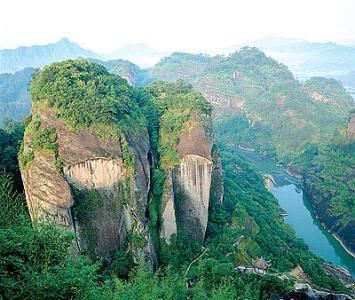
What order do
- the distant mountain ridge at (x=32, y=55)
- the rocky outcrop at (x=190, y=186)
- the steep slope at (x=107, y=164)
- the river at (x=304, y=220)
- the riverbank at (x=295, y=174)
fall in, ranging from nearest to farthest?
the steep slope at (x=107, y=164) → the rocky outcrop at (x=190, y=186) → the river at (x=304, y=220) → the riverbank at (x=295, y=174) → the distant mountain ridge at (x=32, y=55)

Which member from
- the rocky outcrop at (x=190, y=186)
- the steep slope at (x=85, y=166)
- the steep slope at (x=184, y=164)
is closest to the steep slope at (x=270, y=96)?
the steep slope at (x=184, y=164)

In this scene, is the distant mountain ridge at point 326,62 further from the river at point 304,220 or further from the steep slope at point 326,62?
the river at point 304,220

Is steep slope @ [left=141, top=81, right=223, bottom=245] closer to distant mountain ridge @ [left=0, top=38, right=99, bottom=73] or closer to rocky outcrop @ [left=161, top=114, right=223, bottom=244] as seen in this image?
rocky outcrop @ [left=161, top=114, right=223, bottom=244]

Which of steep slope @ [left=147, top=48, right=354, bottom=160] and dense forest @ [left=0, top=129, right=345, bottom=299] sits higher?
dense forest @ [left=0, top=129, right=345, bottom=299]

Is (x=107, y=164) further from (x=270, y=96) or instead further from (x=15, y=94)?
(x=15, y=94)

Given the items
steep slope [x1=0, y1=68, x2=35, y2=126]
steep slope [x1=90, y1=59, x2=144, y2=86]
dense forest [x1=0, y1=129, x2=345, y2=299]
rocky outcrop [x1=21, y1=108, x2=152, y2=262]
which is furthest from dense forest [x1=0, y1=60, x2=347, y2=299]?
steep slope [x1=90, y1=59, x2=144, y2=86]

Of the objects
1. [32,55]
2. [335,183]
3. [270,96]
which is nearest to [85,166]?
[335,183]
